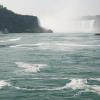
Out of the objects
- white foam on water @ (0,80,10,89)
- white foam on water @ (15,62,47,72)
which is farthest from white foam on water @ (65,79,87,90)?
white foam on water @ (15,62,47,72)

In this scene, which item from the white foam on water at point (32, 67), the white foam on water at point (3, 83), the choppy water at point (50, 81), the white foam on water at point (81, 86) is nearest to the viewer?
the choppy water at point (50, 81)

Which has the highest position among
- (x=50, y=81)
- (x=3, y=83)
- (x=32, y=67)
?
(x=3, y=83)

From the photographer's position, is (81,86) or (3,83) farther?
(3,83)

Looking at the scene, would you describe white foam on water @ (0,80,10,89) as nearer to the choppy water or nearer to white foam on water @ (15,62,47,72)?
the choppy water

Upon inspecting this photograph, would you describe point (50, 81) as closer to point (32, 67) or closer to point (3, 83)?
point (3, 83)

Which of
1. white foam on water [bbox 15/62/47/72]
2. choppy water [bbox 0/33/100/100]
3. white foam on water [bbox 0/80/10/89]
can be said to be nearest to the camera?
choppy water [bbox 0/33/100/100]

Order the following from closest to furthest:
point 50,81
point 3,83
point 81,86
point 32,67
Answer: point 81,86
point 3,83
point 50,81
point 32,67

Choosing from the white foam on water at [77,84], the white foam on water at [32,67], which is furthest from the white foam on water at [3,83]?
the white foam on water at [32,67]

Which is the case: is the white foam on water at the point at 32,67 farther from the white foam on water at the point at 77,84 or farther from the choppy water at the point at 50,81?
the white foam on water at the point at 77,84

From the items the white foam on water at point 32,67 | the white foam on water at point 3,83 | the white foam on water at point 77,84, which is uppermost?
the white foam on water at point 3,83

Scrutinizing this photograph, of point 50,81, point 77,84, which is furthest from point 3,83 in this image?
point 77,84

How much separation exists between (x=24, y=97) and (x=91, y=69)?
23.2 meters

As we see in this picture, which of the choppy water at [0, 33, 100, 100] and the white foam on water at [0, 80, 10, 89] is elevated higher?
the white foam on water at [0, 80, 10, 89]

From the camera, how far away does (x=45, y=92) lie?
1969 inches
